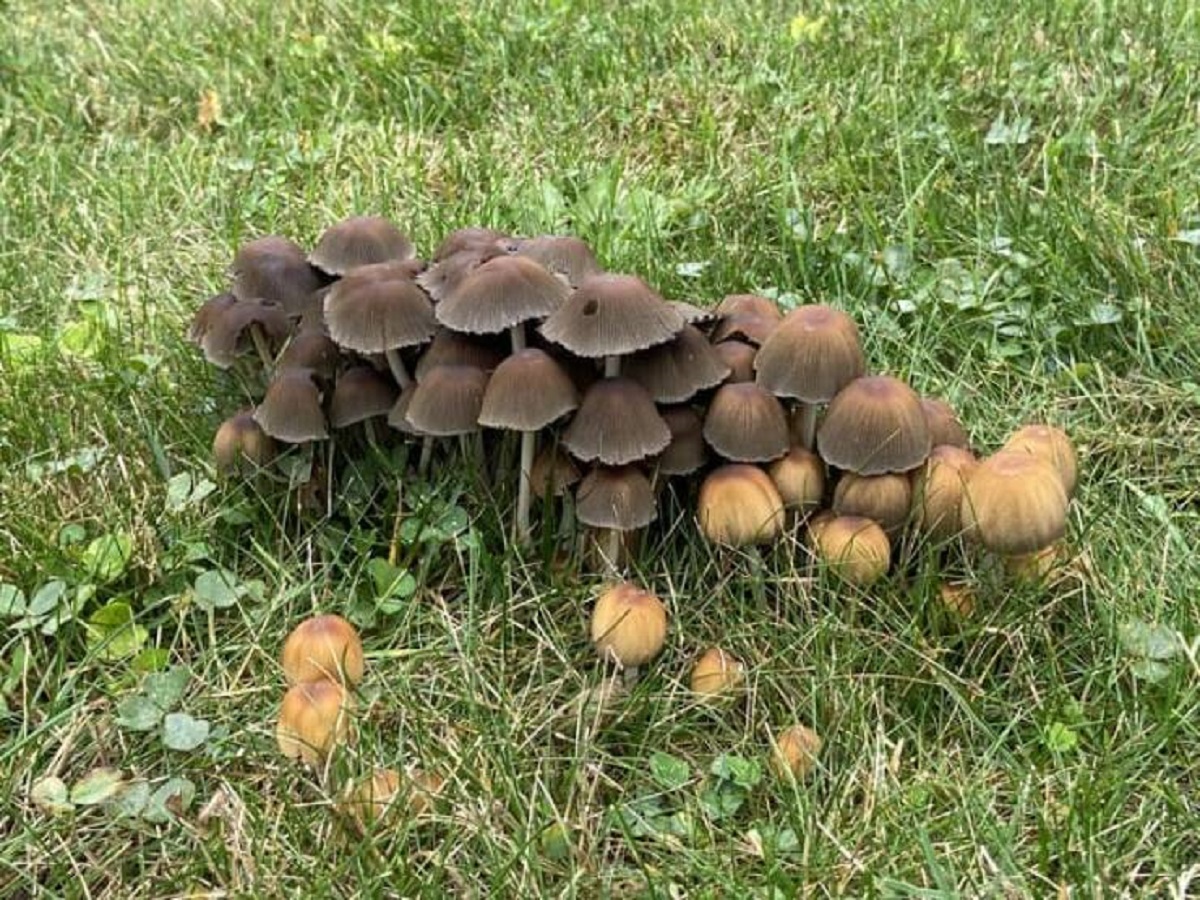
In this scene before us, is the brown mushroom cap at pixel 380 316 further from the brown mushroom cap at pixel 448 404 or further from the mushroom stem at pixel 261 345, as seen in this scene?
the mushroom stem at pixel 261 345

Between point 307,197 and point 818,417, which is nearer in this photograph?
point 818,417

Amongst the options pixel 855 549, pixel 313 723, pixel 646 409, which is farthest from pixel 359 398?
pixel 855 549

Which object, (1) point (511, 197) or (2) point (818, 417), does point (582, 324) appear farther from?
(1) point (511, 197)

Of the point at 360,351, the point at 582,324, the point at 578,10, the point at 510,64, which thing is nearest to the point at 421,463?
the point at 360,351

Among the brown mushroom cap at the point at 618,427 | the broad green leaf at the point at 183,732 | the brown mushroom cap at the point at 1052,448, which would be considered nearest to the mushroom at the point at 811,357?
the brown mushroom cap at the point at 618,427

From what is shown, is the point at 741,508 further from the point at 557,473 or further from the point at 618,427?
the point at 557,473

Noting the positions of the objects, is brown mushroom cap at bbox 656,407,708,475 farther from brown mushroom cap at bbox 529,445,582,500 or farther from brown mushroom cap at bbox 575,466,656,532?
brown mushroom cap at bbox 529,445,582,500
